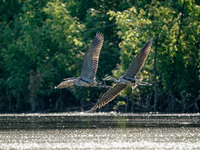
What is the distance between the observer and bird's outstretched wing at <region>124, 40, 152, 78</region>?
67.6 feet

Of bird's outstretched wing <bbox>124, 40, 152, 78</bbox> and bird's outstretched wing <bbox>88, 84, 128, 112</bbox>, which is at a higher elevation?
bird's outstretched wing <bbox>124, 40, 152, 78</bbox>

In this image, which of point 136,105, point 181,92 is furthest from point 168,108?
point 136,105

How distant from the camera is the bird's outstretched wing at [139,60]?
2061cm

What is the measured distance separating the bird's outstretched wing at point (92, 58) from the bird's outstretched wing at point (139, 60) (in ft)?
4.50

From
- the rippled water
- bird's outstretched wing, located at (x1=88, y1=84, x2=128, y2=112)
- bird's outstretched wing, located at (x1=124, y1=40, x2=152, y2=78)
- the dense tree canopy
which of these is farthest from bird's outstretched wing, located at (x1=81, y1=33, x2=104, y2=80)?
the dense tree canopy

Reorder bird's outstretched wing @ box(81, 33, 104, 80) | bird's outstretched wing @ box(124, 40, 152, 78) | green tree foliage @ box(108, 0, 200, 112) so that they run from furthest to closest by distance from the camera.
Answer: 1. green tree foliage @ box(108, 0, 200, 112)
2. bird's outstretched wing @ box(81, 33, 104, 80)
3. bird's outstretched wing @ box(124, 40, 152, 78)

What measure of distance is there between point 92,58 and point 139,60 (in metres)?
1.83

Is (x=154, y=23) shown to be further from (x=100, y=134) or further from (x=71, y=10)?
(x=100, y=134)

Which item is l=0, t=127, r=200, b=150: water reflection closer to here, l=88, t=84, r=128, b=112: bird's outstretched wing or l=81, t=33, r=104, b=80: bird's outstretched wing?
l=88, t=84, r=128, b=112: bird's outstretched wing

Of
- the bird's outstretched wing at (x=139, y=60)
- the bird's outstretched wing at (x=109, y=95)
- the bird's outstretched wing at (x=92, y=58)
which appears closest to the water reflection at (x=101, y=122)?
the bird's outstretched wing at (x=109, y=95)

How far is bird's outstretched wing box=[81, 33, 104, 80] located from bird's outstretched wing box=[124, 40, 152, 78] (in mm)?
1371

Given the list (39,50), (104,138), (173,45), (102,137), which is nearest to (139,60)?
(102,137)

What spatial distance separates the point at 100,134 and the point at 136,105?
2034 cm

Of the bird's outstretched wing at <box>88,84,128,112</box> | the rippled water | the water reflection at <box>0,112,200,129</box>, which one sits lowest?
the water reflection at <box>0,112,200,129</box>
